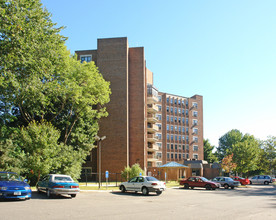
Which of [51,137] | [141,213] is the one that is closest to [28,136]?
[51,137]

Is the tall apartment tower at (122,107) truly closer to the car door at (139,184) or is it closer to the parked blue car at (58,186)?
the car door at (139,184)

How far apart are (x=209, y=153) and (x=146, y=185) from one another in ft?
265

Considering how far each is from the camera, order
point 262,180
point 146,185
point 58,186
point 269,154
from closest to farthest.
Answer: point 58,186 → point 146,185 → point 262,180 → point 269,154

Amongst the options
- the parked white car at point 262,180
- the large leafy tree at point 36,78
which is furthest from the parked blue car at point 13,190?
the parked white car at point 262,180

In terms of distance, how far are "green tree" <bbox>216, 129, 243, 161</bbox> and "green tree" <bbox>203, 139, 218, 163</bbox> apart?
4598 millimetres

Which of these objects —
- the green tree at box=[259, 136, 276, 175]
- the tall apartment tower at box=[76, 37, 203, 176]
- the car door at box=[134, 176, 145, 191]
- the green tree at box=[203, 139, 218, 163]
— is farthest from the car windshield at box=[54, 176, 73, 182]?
the green tree at box=[203, 139, 218, 163]

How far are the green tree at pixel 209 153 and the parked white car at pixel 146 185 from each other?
78411mm

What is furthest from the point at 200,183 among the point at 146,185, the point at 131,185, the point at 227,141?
the point at 227,141

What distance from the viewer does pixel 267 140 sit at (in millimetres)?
64312

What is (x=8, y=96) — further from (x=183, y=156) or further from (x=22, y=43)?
(x=183, y=156)

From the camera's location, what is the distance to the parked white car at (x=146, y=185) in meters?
23.0

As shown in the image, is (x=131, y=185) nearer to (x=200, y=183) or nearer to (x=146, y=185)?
(x=146, y=185)

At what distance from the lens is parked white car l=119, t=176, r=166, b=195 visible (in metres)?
23.0

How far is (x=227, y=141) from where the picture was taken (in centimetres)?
10450
